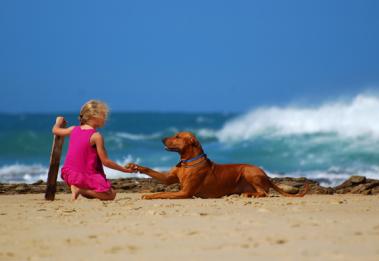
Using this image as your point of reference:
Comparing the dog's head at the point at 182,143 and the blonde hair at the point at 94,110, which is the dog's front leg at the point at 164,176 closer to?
the dog's head at the point at 182,143

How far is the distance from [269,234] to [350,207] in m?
2.32

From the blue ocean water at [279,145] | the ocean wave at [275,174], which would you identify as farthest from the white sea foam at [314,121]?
the ocean wave at [275,174]

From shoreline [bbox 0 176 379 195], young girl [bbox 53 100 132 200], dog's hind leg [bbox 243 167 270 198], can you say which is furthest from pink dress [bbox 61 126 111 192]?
shoreline [bbox 0 176 379 195]

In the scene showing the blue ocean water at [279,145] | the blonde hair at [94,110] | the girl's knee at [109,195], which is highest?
the blue ocean water at [279,145]

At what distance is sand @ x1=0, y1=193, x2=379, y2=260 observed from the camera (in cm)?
484

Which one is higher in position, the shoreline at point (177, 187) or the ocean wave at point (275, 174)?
the ocean wave at point (275, 174)

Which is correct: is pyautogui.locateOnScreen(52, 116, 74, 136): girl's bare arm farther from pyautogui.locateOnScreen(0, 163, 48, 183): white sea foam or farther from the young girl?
pyautogui.locateOnScreen(0, 163, 48, 183): white sea foam

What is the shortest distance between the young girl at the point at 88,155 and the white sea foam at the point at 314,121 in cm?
1849

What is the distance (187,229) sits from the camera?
577 centimetres

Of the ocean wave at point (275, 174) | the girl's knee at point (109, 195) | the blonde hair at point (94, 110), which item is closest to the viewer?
the blonde hair at point (94, 110)

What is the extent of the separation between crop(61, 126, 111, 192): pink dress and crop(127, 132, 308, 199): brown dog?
21.0 inches

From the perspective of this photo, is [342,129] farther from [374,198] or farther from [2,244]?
[2,244]

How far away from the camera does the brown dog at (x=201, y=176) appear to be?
8.91 m

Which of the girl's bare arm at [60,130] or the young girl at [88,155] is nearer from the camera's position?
the young girl at [88,155]
